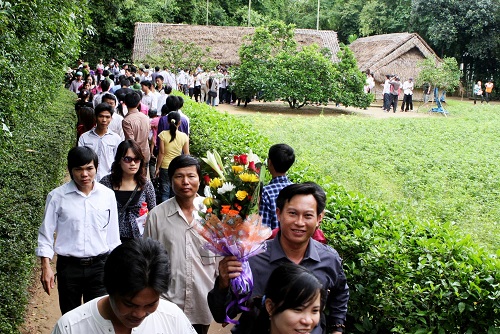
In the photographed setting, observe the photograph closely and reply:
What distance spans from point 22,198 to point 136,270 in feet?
13.0

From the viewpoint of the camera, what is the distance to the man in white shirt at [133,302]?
2424 mm

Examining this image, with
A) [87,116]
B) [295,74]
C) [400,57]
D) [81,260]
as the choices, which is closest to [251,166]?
[81,260]

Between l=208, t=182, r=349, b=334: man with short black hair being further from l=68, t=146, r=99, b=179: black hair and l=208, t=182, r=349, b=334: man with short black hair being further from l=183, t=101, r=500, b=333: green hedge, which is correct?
l=68, t=146, r=99, b=179: black hair

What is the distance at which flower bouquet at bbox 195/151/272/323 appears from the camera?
3.30 m

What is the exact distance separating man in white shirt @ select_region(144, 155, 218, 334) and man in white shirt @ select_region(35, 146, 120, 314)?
0.59 meters

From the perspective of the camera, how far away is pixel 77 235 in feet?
15.2

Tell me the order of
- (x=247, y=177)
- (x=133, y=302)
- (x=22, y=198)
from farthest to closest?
(x=22, y=198) → (x=247, y=177) → (x=133, y=302)

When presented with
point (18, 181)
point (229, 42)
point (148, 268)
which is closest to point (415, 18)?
point (229, 42)

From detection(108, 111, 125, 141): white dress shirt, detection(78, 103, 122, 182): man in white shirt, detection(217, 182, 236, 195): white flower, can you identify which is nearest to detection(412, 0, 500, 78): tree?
detection(108, 111, 125, 141): white dress shirt

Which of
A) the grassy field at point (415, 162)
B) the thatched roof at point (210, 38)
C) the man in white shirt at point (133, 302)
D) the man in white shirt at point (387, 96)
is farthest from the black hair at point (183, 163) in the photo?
the thatched roof at point (210, 38)

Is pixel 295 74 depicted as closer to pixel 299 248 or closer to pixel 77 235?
pixel 77 235

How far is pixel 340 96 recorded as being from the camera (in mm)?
26844

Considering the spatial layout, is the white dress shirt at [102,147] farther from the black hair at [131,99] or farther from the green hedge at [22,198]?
the black hair at [131,99]

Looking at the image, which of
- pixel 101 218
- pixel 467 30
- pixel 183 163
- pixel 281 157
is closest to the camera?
pixel 183 163
